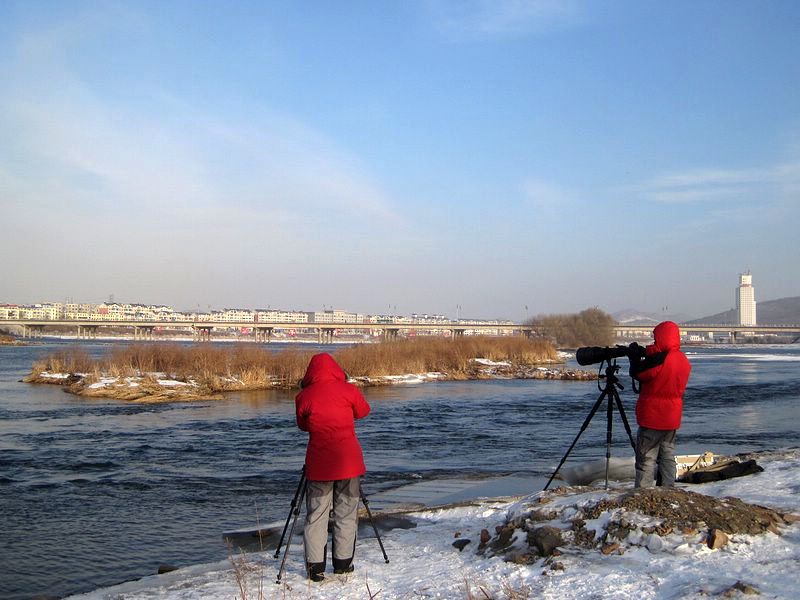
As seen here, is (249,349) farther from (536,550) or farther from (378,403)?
(536,550)

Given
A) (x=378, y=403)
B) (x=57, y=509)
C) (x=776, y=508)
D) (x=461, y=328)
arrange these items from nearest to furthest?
1. (x=776, y=508)
2. (x=57, y=509)
3. (x=378, y=403)
4. (x=461, y=328)

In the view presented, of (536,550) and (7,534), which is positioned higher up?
(536,550)

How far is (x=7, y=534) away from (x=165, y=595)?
4.87 m

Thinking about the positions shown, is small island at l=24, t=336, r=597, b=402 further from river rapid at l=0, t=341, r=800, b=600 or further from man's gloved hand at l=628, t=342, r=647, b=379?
man's gloved hand at l=628, t=342, r=647, b=379

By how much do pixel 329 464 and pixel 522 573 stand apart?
178 cm

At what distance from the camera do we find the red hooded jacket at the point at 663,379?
7781mm

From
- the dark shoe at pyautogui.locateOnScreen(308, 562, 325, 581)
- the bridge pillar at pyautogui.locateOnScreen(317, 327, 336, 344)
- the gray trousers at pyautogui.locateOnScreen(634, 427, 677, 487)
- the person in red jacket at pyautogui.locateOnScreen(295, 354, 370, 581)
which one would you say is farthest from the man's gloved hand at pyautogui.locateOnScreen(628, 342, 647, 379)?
the bridge pillar at pyautogui.locateOnScreen(317, 327, 336, 344)

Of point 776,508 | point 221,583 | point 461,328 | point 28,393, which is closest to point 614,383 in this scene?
point 776,508

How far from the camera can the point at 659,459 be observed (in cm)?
814

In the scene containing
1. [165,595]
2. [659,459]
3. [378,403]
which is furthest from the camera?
[378,403]

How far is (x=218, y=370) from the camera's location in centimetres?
3509

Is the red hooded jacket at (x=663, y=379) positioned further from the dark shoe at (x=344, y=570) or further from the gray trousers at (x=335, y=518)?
the dark shoe at (x=344, y=570)

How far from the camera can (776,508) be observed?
6980mm

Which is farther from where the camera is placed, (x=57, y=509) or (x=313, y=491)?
(x=57, y=509)
